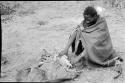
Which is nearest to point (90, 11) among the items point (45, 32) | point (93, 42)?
point (93, 42)

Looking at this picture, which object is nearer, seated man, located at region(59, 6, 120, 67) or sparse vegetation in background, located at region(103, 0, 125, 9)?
seated man, located at region(59, 6, 120, 67)

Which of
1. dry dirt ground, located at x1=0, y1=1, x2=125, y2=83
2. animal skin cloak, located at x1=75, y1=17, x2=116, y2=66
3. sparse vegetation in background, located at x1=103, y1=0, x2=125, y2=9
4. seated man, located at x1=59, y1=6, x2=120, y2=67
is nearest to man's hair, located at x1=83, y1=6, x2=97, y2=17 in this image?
seated man, located at x1=59, y1=6, x2=120, y2=67

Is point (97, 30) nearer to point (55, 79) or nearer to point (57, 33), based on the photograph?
point (55, 79)

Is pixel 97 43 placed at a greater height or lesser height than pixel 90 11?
lesser

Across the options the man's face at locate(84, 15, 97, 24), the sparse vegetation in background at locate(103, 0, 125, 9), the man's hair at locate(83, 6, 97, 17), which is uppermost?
the sparse vegetation in background at locate(103, 0, 125, 9)

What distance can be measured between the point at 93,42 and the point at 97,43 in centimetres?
8

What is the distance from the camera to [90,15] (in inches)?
211

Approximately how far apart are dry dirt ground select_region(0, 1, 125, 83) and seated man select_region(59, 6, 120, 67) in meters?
0.23

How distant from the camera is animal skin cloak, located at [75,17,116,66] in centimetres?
531

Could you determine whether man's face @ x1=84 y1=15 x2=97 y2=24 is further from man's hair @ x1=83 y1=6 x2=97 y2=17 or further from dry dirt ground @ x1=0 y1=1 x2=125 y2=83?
dry dirt ground @ x1=0 y1=1 x2=125 y2=83

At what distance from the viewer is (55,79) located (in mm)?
4828

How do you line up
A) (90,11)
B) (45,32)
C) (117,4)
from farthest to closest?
1. (117,4)
2. (45,32)
3. (90,11)

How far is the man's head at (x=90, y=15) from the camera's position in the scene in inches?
210

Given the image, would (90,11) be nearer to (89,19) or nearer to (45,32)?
(89,19)
